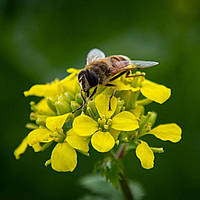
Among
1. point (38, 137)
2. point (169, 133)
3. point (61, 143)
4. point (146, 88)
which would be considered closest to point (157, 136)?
point (169, 133)

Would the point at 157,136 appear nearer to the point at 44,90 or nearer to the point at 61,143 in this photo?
the point at 61,143

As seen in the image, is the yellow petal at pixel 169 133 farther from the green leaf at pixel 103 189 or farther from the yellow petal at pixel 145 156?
the green leaf at pixel 103 189

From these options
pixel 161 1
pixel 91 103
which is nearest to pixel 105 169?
pixel 91 103

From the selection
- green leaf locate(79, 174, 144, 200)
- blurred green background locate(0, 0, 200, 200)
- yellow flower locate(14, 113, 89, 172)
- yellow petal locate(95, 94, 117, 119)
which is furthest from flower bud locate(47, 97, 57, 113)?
blurred green background locate(0, 0, 200, 200)

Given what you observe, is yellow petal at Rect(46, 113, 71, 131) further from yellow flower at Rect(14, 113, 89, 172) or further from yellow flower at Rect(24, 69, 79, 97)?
yellow flower at Rect(24, 69, 79, 97)

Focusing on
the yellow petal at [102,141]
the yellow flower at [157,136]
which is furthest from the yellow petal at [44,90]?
the yellow flower at [157,136]
